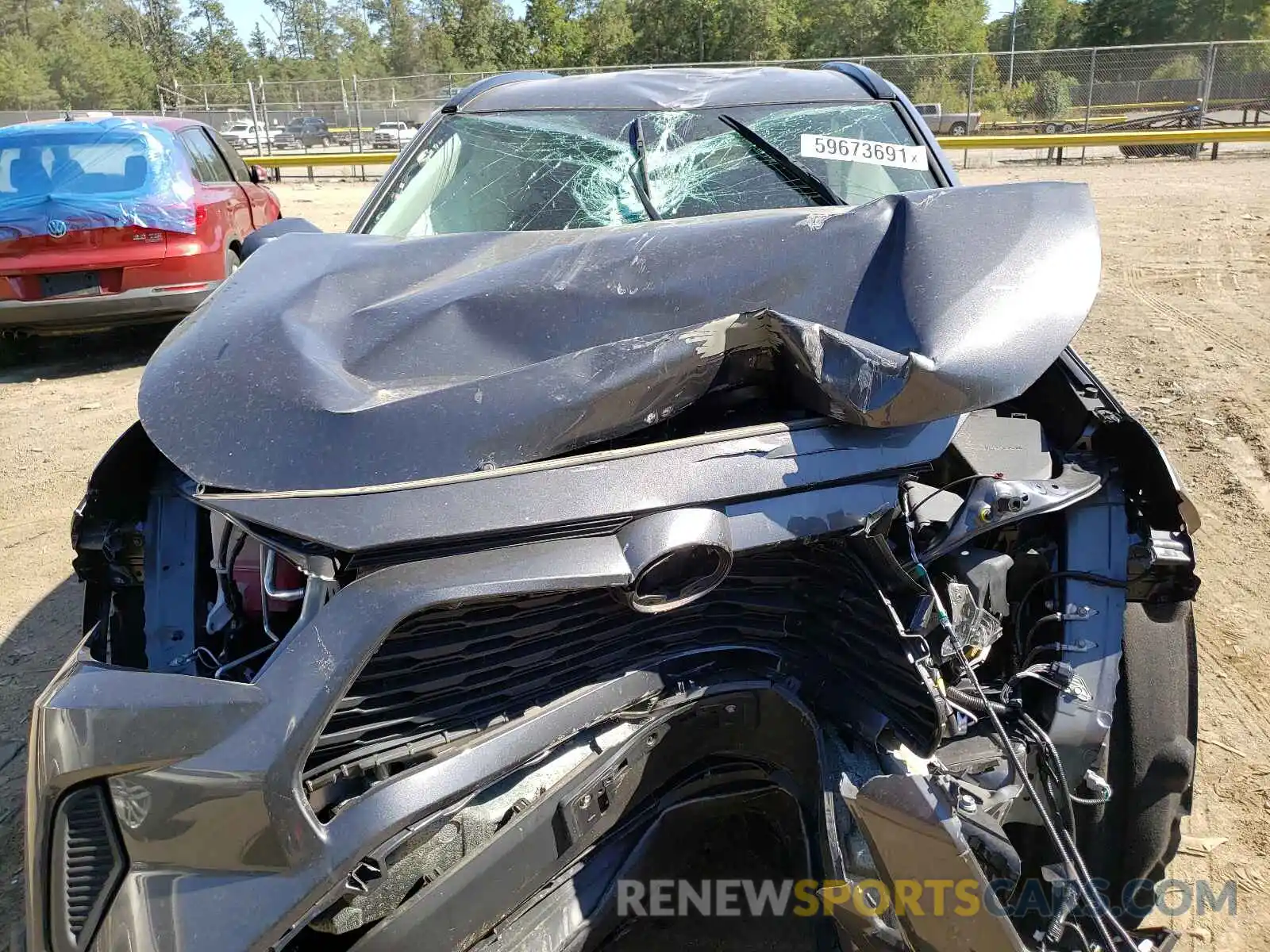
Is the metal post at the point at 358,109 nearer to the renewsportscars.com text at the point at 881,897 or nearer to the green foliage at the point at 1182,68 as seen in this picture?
the green foliage at the point at 1182,68

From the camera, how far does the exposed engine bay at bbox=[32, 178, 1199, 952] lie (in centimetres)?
153

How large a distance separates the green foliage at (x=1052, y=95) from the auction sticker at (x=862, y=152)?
22.4 metres

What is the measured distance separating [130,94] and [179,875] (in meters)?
66.3

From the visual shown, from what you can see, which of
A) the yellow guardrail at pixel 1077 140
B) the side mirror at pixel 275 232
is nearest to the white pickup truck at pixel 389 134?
the yellow guardrail at pixel 1077 140

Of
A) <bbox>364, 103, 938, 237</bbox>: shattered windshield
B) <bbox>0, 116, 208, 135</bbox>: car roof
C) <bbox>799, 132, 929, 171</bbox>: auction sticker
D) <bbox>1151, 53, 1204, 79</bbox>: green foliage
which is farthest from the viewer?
<bbox>1151, 53, 1204, 79</bbox>: green foliage

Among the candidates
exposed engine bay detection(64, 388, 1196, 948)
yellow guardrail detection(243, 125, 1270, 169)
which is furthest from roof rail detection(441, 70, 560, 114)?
yellow guardrail detection(243, 125, 1270, 169)

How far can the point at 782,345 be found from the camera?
→ 1.92 meters

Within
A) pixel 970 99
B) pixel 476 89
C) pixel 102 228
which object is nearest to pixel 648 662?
pixel 476 89

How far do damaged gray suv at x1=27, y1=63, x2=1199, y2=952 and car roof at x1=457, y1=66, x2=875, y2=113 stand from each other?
45.5 inches

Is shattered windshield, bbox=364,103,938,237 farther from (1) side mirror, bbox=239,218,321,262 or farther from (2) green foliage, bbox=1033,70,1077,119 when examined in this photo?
(2) green foliage, bbox=1033,70,1077,119

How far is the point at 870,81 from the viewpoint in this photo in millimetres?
3719

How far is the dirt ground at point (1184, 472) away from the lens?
2.62m

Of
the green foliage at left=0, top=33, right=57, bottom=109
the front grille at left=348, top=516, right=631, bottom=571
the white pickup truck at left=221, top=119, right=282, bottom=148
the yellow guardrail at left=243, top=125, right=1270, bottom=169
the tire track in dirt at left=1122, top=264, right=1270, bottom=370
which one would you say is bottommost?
the tire track in dirt at left=1122, top=264, right=1270, bottom=370

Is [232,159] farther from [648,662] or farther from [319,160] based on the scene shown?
[319,160]
